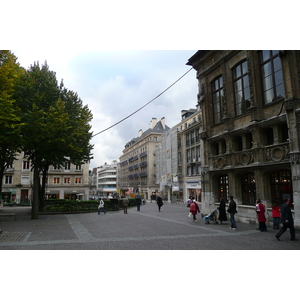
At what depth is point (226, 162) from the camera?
18.5 metres

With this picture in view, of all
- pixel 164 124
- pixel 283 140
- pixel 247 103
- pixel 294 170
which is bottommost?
pixel 294 170

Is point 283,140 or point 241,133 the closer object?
point 283,140

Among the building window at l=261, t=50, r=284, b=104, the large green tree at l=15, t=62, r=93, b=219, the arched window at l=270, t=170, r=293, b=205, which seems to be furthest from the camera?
the large green tree at l=15, t=62, r=93, b=219

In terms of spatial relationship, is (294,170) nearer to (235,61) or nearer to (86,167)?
(235,61)

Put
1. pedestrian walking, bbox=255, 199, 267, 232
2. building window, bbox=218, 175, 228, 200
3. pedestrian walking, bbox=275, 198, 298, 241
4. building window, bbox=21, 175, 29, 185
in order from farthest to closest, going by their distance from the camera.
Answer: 1. building window, bbox=21, 175, 29, 185
2. building window, bbox=218, 175, 228, 200
3. pedestrian walking, bbox=255, 199, 267, 232
4. pedestrian walking, bbox=275, 198, 298, 241

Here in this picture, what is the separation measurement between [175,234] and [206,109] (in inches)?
460

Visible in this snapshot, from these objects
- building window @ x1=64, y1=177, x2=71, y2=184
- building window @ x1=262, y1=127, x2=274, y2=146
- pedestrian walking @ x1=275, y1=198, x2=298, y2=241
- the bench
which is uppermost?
building window @ x1=262, y1=127, x2=274, y2=146

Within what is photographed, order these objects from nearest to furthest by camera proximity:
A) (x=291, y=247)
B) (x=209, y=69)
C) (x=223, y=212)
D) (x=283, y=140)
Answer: (x=291, y=247) < (x=283, y=140) < (x=223, y=212) < (x=209, y=69)

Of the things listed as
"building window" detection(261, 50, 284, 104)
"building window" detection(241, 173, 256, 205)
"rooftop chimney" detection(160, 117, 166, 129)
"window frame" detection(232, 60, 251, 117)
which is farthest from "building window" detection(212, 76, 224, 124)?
"rooftop chimney" detection(160, 117, 166, 129)

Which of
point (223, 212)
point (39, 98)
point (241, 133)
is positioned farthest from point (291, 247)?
point (39, 98)

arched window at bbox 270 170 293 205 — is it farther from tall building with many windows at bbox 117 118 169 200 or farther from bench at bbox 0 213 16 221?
tall building with many windows at bbox 117 118 169 200

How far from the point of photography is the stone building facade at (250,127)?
14.0m

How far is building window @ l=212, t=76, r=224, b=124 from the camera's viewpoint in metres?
20.0

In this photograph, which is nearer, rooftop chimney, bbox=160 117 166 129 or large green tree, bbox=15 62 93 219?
large green tree, bbox=15 62 93 219
